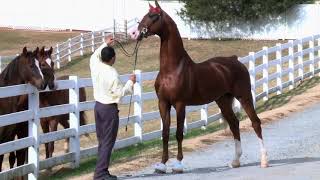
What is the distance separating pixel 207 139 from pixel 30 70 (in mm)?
5272

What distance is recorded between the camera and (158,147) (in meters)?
13.6

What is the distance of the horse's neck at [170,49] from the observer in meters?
10.3

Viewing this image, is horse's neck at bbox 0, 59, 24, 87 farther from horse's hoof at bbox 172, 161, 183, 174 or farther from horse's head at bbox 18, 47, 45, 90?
horse's hoof at bbox 172, 161, 183, 174

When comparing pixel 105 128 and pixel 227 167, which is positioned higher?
pixel 105 128

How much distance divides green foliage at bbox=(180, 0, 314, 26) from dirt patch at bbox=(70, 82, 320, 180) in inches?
1009

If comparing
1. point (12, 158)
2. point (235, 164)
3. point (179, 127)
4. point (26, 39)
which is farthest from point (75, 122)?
point (26, 39)

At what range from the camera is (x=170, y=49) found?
34.0 ft

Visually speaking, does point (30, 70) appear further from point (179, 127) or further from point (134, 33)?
point (179, 127)

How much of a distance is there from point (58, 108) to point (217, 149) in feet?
11.2

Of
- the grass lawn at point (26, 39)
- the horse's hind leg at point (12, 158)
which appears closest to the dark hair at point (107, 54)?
the horse's hind leg at point (12, 158)

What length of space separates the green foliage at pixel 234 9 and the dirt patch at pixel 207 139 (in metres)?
25.6

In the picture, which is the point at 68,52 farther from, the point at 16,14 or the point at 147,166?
the point at 147,166

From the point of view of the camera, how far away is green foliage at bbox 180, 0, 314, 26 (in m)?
47.5

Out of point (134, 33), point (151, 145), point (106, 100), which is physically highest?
point (134, 33)
